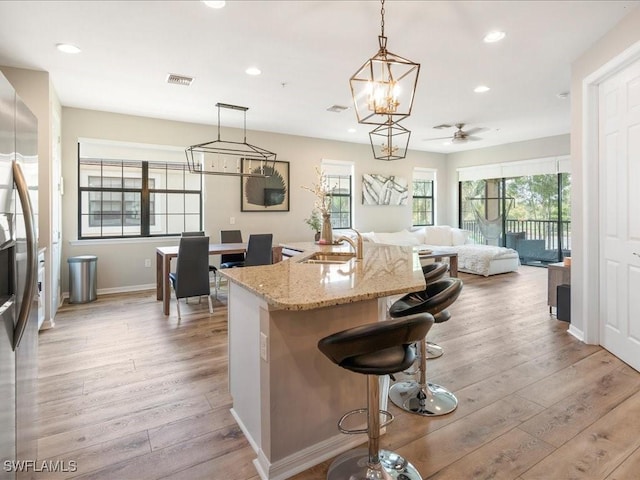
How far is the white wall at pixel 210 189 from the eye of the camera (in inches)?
202

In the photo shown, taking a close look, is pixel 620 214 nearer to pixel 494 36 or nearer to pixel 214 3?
pixel 494 36

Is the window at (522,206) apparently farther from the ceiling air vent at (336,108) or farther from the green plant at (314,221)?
the ceiling air vent at (336,108)

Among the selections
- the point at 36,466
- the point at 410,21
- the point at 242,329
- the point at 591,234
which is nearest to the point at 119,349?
the point at 36,466

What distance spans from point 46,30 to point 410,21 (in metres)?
2.92

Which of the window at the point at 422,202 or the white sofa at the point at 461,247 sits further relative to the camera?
the window at the point at 422,202

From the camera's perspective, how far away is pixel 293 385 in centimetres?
174

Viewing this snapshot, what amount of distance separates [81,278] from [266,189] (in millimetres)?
3126

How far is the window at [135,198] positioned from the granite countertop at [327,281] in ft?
13.5

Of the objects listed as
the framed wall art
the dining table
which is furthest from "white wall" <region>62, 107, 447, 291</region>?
the dining table

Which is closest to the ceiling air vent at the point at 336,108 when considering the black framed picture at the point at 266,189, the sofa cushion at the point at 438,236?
the black framed picture at the point at 266,189

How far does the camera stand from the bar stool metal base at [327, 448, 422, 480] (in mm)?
1612

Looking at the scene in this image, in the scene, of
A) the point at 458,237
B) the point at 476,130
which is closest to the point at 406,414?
the point at 476,130

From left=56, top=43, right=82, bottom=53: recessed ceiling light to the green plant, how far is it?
4244mm

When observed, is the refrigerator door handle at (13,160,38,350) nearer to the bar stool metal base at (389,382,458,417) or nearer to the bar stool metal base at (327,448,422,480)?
the bar stool metal base at (327,448,422,480)
